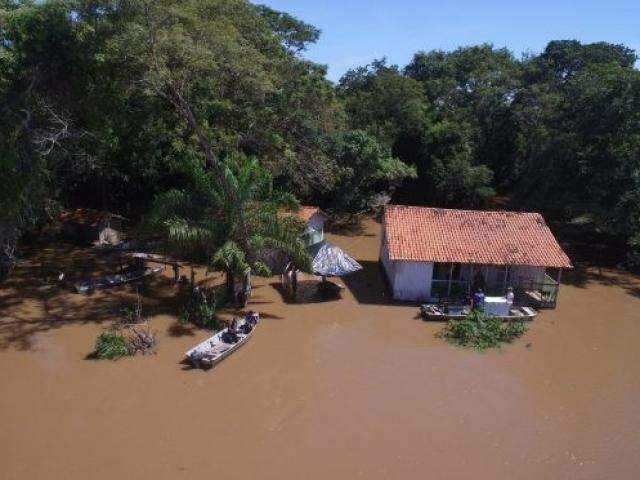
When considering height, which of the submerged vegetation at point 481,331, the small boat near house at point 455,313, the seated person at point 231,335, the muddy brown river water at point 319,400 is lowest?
the muddy brown river water at point 319,400

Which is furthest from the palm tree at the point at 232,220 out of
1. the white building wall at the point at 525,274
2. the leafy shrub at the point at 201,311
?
the white building wall at the point at 525,274

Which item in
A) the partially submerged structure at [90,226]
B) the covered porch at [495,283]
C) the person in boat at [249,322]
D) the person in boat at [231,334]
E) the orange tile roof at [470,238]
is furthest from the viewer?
the partially submerged structure at [90,226]

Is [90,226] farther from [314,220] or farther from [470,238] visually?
[470,238]

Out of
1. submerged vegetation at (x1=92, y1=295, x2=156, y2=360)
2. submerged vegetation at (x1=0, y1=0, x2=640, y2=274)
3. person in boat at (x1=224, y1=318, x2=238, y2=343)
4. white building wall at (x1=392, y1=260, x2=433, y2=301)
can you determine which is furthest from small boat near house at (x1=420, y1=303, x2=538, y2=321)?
submerged vegetation at (x1=92, y1=295, x2=156, y2=360)

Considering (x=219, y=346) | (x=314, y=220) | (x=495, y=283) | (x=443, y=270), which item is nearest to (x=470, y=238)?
(x=443, y=270)

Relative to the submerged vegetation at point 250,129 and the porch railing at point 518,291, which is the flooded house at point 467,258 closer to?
the porch railing at point 518,291
